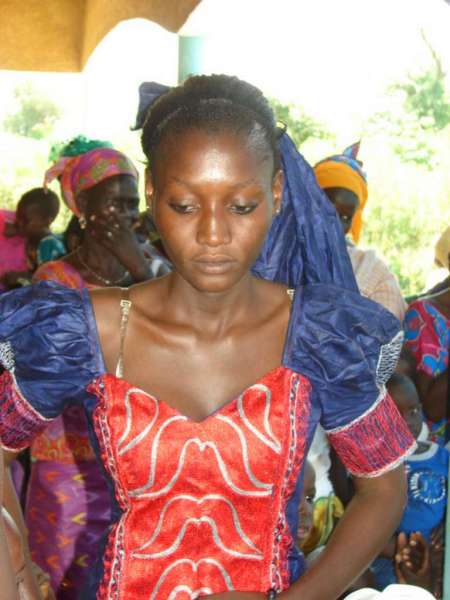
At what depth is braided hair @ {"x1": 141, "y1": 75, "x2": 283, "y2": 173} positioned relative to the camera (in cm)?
159

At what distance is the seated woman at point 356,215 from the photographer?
4.00 metres

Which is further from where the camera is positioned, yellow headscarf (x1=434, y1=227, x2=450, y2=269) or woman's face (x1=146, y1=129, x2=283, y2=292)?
yellow headscarf (x1=434, y1=227, x2=450, y2=269)

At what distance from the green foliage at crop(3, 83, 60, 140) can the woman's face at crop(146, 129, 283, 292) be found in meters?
10.4

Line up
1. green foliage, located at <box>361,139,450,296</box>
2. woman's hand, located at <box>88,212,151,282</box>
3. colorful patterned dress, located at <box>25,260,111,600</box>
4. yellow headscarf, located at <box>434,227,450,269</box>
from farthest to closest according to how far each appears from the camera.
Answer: green foliage, located at <box>361,139,450,296</box>
yellow headscarf, located at <box>434,227,450,269</box>
woman's hand, located at <box>88,212,151,282</box>
colorful patterned dress, located at <box>25,260,111,600</box>

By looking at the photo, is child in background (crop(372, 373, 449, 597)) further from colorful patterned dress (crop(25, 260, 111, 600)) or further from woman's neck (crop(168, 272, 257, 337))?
woman's neck (crop(168, 272, 257, 337))

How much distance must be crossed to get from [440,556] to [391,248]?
7.00 meters

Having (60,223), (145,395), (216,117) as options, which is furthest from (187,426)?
(60,223)

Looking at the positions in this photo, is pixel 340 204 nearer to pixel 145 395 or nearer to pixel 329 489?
pixel 329 489

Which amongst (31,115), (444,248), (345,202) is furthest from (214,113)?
(31,115)

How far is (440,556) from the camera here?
10.1 feet

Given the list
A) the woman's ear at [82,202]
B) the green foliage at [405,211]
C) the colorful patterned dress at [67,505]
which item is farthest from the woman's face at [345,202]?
the green foliage at [405,211]

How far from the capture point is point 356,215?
4.13 m

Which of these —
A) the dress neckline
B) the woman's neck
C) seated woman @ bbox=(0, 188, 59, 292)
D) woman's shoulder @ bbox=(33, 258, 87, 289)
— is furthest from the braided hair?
seated woman @ bbox=(0, 188, 59, 292)

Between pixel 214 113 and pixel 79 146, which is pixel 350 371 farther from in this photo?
pixel 79 146
